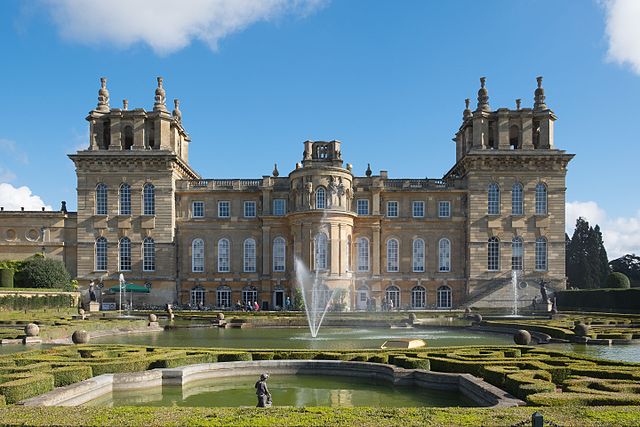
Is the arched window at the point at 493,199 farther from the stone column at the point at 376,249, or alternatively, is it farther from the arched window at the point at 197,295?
the arched window at the point at 197,295

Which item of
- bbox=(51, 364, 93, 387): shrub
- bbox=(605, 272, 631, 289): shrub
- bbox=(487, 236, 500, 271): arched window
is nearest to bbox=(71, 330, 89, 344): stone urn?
bbox=(51, 364, 93, 387): shrub

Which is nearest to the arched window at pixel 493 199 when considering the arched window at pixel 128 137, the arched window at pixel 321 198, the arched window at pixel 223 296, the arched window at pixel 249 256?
the arched window at pixel 321 198

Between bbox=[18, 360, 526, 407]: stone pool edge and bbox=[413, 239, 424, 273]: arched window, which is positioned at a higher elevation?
bbox=[413, 239, 424, 273]: arched window

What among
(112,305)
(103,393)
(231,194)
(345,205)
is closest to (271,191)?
(231,194)

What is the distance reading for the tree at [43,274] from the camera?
138ft

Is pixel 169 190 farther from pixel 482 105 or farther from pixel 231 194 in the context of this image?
pixel 482 105

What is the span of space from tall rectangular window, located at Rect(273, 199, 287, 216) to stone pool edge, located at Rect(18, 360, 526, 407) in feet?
103

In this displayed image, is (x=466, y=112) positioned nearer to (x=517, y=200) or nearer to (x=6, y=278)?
(x=517, y=200)

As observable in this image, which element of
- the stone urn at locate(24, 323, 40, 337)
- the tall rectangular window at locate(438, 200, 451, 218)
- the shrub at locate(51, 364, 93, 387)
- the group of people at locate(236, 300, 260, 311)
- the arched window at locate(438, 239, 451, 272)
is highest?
the tall rectangular window at locate(438, 200, 451, 218)

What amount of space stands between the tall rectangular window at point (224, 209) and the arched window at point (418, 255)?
14.8m

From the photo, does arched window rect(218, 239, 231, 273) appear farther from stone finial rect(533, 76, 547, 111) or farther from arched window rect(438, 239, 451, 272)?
stone finial rect(533, 76, 547, 111)

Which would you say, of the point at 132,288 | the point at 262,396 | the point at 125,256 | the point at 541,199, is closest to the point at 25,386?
the point at 262,396

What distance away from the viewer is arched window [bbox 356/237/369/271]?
153 ft

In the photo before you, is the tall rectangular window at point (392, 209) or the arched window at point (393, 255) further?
the tall rectangular window at point (392, 209)
